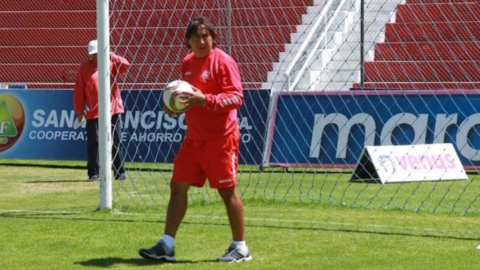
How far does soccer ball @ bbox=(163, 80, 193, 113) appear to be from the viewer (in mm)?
8258

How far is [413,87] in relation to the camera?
61.5ft

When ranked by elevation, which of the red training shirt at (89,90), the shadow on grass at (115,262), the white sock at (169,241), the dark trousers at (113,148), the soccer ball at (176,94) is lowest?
the shadow on grass at (115,262)

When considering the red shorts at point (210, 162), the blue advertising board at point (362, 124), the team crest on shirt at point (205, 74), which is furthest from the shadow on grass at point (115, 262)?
the blue advertising board at point (362, 124)

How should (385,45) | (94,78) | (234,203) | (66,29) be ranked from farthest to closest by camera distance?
(66,29), (385,45), (94,78), (234,203)

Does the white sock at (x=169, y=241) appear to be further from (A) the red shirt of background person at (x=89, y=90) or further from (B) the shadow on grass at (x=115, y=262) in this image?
(A) the red shirt of background person at (x=89, y=90)

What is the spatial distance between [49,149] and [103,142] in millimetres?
7449

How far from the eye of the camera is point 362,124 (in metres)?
16.3

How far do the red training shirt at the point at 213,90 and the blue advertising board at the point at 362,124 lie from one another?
299 inches

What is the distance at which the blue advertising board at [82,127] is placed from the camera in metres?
17.2

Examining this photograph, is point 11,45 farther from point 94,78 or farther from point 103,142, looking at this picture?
point 103,142

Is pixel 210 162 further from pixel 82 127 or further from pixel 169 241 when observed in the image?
pixel 82 127

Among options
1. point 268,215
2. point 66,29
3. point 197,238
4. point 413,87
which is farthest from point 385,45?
point 197,238

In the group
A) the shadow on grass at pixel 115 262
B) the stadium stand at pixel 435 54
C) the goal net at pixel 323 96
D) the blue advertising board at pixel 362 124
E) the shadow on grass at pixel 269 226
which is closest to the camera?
the shadow on grass at pixel 115 262

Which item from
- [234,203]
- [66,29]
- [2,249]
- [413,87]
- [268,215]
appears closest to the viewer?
[234,203]
